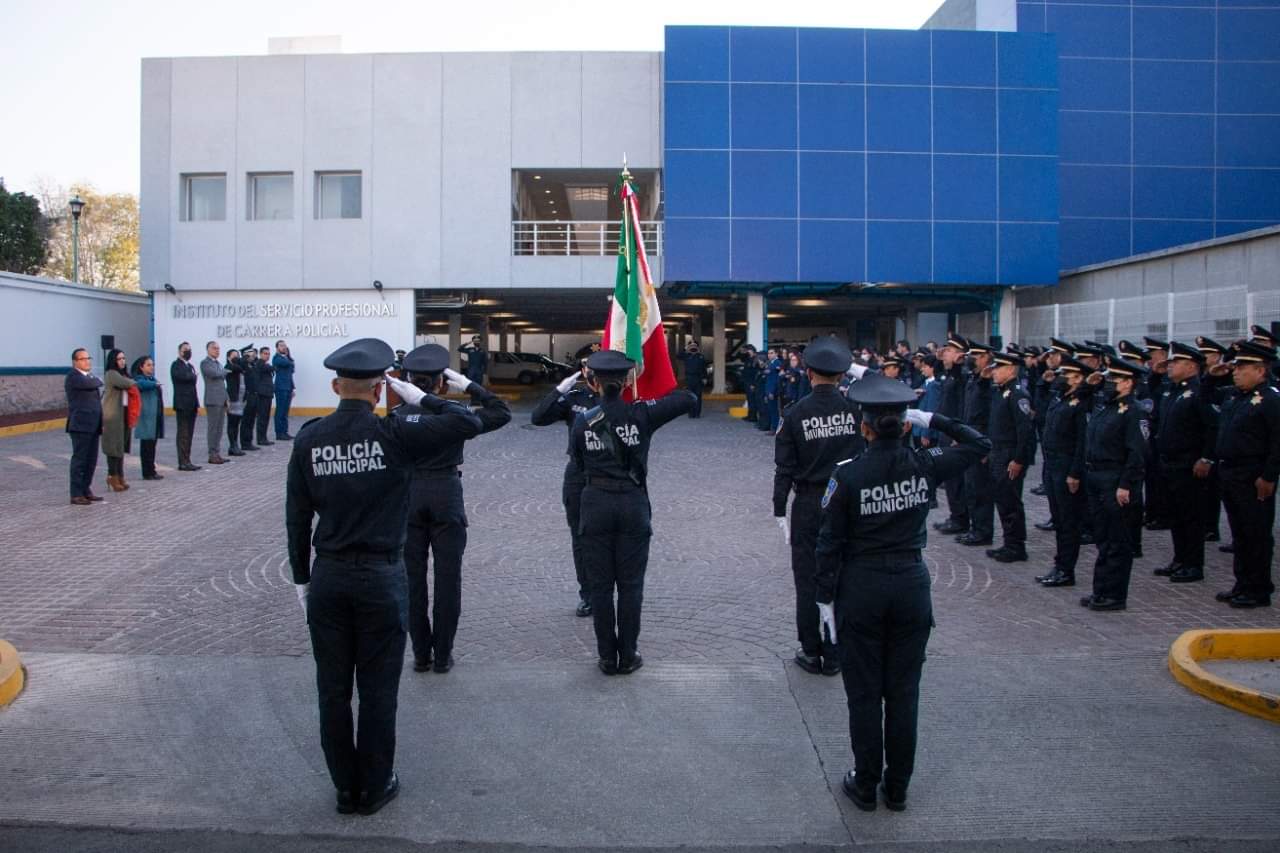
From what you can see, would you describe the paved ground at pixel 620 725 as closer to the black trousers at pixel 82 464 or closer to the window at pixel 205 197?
the black trousers at pixel 82 464

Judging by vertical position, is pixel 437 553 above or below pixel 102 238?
below

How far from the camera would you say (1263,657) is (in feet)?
22.7

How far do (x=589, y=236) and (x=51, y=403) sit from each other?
1619cm

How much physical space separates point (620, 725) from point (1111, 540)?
4427mm

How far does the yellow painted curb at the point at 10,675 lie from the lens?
6.03 m

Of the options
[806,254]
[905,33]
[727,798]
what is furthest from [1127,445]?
[905,33]

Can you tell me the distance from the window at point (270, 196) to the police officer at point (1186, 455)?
82.0 ft

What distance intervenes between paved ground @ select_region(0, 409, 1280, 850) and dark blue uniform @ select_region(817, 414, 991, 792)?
0.37 m

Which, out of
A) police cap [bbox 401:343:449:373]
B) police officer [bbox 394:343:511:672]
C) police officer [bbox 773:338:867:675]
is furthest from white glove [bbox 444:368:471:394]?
police officer [bbox 773:338:867:675]

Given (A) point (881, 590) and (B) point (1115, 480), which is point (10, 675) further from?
(B) point (1115, 480)

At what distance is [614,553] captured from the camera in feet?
21.3

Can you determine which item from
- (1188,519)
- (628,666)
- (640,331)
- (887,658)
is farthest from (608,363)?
(1188,519)

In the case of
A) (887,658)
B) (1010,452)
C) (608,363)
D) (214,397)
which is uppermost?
(608,363)

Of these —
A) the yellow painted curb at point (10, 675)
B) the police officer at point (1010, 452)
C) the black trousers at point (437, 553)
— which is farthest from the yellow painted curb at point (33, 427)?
the police officer at point (1010, 452)
